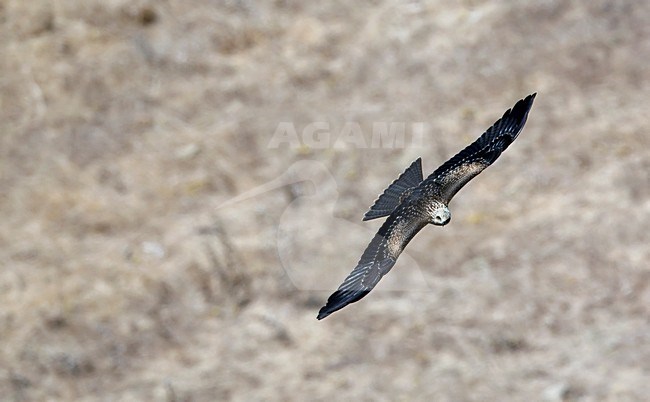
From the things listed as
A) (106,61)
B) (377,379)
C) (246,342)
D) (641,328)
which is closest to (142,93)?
(106,61)

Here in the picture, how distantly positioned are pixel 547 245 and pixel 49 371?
534cm

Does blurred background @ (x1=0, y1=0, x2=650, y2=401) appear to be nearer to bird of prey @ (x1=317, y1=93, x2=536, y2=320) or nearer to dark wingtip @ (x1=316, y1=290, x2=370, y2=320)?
bird of prey @ (x1=317, y1=93, x2=536, y2=320)

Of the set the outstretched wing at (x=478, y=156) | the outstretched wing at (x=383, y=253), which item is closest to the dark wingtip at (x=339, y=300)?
the outstretched wing at (x=383, y=253)

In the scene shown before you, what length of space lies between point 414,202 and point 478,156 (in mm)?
639

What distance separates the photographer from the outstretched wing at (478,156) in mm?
7039

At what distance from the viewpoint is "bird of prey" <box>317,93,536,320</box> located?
6.52m

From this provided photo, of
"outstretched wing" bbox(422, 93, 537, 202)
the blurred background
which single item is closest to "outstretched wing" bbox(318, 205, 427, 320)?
"outstretched wing" bbox(422, 93, 537, 202)

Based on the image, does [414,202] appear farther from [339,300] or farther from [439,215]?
[339,300]

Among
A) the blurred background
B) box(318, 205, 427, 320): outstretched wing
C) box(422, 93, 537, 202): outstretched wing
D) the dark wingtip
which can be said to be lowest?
the dark wingtip

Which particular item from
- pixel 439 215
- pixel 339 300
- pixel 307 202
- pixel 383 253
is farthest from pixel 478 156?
pixel 307 202

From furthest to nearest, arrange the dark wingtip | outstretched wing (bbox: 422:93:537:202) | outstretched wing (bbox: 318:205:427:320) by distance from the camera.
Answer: outstretched wing (bbox: 422:93:537:202) → outstretched wing (bbox: 318:205:427:320) → the dark wingtip

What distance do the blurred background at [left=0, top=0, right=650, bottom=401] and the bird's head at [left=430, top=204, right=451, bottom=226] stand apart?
3.92 metres

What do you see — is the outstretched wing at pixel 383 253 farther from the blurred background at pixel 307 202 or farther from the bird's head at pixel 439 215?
the blurred background at pixel 307 202

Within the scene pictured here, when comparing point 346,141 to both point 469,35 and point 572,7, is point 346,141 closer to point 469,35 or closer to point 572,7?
point 469,35
